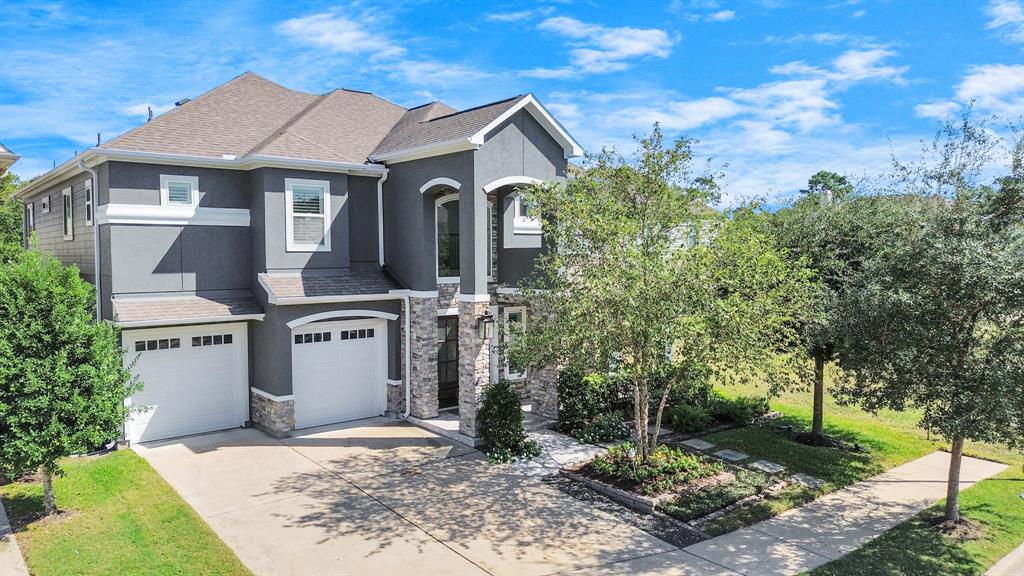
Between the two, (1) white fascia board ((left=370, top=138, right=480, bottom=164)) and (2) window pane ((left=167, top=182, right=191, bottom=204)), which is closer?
(1) white fascia board ((left=370, top=138, right=480, bottom=164))

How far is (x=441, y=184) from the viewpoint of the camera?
13.6 m

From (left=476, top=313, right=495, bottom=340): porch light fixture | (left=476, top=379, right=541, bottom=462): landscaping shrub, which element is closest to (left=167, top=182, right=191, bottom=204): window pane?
(left=476, top=313, right=495, bottom=340): porch light fixture

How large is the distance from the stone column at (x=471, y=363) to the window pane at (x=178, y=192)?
6228 mm

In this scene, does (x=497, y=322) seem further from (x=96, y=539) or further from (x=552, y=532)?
(x=96, y=539)

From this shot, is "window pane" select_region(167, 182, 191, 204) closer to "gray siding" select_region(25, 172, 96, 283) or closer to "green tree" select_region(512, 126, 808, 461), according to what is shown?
"gray siding" select_region(25, 172, 96, 283)

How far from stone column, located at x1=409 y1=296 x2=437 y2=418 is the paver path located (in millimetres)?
7199

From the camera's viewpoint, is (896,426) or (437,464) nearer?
(437,464)

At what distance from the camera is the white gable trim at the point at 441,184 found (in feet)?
43.5

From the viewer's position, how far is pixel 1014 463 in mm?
12578

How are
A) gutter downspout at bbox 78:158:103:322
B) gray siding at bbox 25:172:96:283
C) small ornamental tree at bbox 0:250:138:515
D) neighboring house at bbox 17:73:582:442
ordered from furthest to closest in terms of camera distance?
gray siding at bbox 25:172:96:283
gutter downspout at bbox 78:158:103:322
neighboring house at bbox 17:73:582:442
small ornamental tree at bbox 0:250:138:515

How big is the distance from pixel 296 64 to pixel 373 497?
12.0m

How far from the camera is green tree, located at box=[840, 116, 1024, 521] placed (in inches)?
332

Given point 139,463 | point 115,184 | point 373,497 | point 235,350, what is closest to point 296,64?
point 115,184

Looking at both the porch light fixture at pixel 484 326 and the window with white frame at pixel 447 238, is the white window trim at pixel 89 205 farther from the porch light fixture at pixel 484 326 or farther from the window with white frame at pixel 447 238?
the porch light fixture at pixel 484 326
